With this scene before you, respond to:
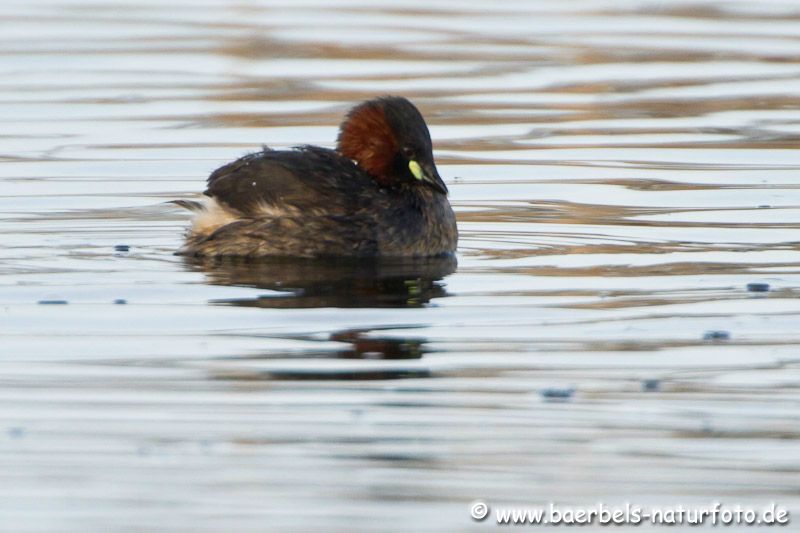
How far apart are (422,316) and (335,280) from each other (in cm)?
118

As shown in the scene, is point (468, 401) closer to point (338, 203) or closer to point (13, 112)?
point (338, 203)

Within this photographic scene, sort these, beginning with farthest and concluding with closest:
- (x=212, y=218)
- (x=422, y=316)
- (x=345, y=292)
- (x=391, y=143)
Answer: (x=391, y=143) → (x=212, y=218) → (x=345, y=292) → (x=422, y=316)

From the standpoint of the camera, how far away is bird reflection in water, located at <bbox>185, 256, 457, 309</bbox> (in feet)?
29.6

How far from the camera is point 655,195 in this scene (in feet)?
41.2

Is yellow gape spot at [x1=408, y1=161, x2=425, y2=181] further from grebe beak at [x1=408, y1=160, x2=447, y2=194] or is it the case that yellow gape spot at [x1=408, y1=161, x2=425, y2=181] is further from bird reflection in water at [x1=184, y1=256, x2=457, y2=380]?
bird reflection in water at [x1=184, y1=256, x2=457, y2=380]

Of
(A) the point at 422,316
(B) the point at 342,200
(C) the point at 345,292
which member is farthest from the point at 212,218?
(A) the point at 422,316

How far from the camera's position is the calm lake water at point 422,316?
237 inches

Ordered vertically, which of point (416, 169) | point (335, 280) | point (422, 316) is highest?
point (416, 169)

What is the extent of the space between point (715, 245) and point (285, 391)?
425cm

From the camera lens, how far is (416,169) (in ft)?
35.2

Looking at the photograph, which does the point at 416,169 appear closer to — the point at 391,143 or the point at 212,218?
the point at 391,143

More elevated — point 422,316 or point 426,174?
point 426,174

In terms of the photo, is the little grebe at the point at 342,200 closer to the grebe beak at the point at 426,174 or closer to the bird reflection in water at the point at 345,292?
the grebe beak at the point at 426,174

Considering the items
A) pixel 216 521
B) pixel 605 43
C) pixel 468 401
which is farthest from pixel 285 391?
pixel 605 43
